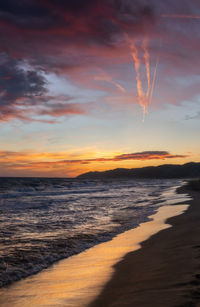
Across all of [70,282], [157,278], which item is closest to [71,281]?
[70,282]

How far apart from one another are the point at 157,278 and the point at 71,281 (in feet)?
5.16

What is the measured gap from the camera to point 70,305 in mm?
3818

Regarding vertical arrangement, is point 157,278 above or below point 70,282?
above

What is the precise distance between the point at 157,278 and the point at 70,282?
62.1 inches

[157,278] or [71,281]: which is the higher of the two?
[157,278]

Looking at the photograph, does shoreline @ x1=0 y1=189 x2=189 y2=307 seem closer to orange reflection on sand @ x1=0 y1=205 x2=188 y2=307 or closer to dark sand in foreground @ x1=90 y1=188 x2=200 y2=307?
orange reflection on sand @ x1=0 y1=205 x2=188 y2=307

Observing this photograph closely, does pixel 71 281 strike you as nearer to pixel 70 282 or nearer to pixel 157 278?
pixel 70 282

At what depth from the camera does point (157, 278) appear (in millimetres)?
4574

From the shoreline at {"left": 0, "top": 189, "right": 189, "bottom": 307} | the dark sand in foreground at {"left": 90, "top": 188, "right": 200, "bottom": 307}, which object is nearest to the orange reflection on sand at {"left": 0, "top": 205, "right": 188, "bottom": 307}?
the shoreline at {"left": 0, "top": 189, "right": 189, "bottom": 307}

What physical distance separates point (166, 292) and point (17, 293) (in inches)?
96.9

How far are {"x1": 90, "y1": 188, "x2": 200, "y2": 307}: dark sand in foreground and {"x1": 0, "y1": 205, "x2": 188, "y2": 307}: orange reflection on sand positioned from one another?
25cm

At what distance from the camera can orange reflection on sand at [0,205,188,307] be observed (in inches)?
157

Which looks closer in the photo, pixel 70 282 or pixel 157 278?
pixel 157 278

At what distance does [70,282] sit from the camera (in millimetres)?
4777
